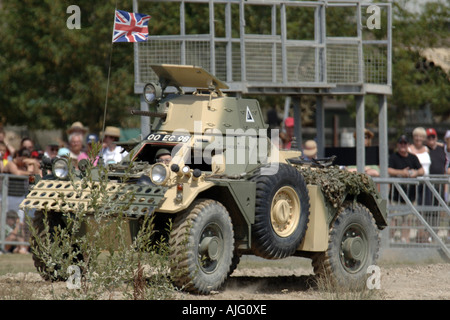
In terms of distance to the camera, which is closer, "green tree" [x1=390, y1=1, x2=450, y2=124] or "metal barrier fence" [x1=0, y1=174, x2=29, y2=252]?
"metal barrier fence" [x1=0, y1=174, x2=29, y2=252]

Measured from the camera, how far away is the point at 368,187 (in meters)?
12.7

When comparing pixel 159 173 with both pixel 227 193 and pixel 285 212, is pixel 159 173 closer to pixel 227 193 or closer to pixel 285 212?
pixel 227 193

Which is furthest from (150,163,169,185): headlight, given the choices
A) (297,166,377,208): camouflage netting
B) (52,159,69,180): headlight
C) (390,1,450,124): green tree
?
(390,1,450,124): green tree

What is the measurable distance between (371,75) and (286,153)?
6.22m

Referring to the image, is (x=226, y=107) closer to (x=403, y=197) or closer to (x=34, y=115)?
(x=403, y=197)

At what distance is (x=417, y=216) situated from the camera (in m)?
15.7

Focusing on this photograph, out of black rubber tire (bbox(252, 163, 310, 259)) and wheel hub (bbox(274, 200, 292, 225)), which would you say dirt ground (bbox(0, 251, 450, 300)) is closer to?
black rubber tire (bbox(252, 163, 310, 259))

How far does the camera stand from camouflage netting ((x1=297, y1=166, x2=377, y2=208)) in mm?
12000

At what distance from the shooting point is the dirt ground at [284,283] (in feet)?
33.8

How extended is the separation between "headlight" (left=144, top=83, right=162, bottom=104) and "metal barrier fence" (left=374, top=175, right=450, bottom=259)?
504 cm

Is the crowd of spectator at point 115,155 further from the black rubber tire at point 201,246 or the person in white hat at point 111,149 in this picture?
the black rubber tire at point 201,246
